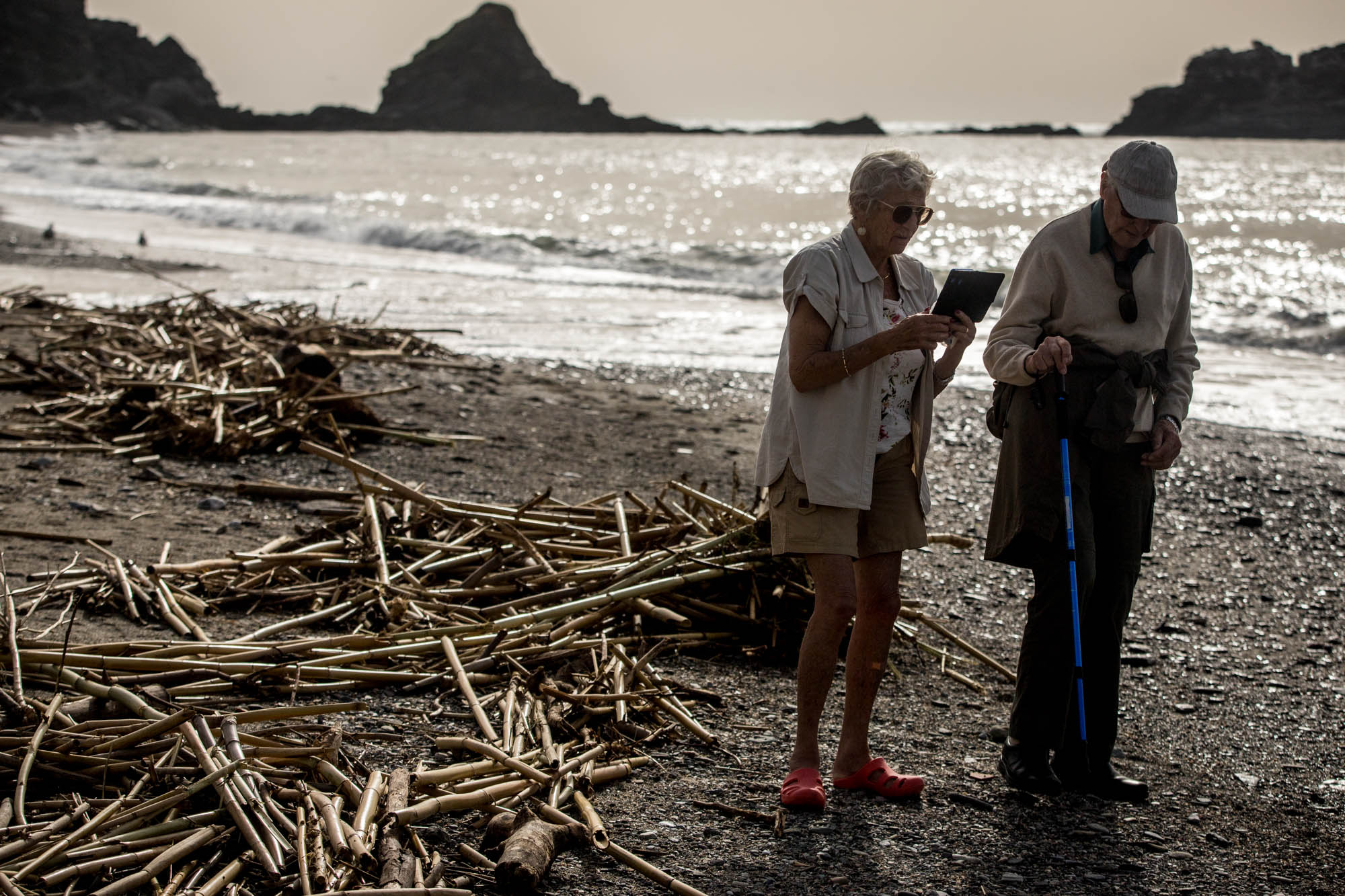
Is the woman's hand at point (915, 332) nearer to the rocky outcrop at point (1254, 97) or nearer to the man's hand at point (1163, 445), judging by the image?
the man's hand at point (1163, 445)

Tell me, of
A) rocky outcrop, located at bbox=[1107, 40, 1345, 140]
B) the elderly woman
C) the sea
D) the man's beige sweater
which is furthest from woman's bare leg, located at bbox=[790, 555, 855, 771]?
rocky outcrop, located at bbox=[1107, 40, 1345, 140]

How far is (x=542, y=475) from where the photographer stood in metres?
7.45

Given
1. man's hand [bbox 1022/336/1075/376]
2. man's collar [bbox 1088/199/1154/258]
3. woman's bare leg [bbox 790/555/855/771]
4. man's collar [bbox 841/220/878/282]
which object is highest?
man's collar [bbox 1088/199/1154/258]

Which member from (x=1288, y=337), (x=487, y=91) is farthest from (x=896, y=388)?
(x=487, y=91)

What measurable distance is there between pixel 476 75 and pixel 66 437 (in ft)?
534

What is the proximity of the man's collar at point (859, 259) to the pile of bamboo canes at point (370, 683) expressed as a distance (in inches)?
59.5

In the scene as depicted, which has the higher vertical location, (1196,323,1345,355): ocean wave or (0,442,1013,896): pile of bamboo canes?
(1196,323,1345,355): ocean wave

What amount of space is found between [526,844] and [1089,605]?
201 centimetres

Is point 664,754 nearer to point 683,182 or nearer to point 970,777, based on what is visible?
point 970,777

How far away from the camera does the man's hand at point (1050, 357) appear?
11.9ft

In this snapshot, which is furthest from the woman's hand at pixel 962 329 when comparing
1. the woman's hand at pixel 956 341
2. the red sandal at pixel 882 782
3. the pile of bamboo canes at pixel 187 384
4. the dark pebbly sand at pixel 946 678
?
the pile of bamboo canes at pixel 187 384

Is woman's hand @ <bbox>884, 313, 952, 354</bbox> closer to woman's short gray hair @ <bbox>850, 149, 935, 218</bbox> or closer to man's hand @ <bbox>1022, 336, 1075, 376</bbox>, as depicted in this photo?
woman's short gray hair @ <bbox>850, 149, 935, 218</bbox>

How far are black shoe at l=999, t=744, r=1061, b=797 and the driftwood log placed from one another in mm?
1433

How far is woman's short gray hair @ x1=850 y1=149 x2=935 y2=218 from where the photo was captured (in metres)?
3.34
